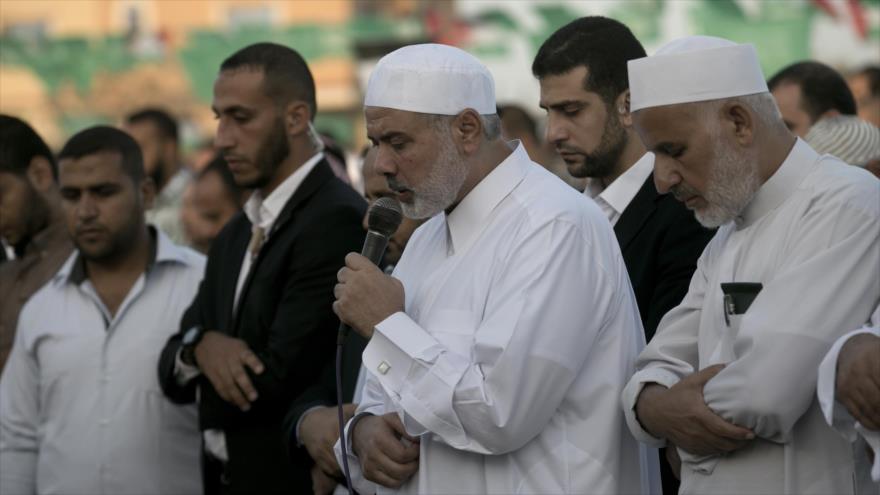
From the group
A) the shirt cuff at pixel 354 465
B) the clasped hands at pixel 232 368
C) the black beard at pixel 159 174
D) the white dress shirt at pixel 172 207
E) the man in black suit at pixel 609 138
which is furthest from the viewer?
the black beard at pixel 159 174

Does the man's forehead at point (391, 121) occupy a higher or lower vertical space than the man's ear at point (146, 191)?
higher

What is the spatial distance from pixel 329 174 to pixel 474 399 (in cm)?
234

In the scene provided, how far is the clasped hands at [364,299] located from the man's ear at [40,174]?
3.85 meters

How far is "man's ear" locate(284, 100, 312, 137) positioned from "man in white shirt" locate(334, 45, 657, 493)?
175 centimetres

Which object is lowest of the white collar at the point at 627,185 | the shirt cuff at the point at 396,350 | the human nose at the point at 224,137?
the shirt cuff at the point at 396,350

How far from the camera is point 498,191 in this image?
15.0 ft

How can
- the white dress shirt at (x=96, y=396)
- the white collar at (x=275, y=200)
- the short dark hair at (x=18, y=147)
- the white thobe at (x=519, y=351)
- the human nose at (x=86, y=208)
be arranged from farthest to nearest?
1. the short dark hair at (x=18, y=147)
2. the human nose at (x=86, y=208)
3. the white dress shirt at (x=96, y=396)
4. the white collar at (x=275, y=200)
5. the white thobe at (x=519, y=351)

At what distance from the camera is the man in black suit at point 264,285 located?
5875mm

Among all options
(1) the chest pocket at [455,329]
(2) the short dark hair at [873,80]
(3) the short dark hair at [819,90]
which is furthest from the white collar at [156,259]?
(2) the short dark hair at [873,80]

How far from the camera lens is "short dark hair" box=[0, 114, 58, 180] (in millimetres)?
7777

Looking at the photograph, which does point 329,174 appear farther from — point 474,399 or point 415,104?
point 474,399

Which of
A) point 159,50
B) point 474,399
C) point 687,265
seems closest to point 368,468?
point 474,399

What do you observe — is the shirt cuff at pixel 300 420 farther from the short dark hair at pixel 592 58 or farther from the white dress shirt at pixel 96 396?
the short dark hair at pixel 592 58

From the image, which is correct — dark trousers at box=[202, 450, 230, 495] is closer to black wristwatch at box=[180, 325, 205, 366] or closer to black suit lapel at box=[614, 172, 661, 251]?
black wristwatch at box=[180, 325, 205, 366]
